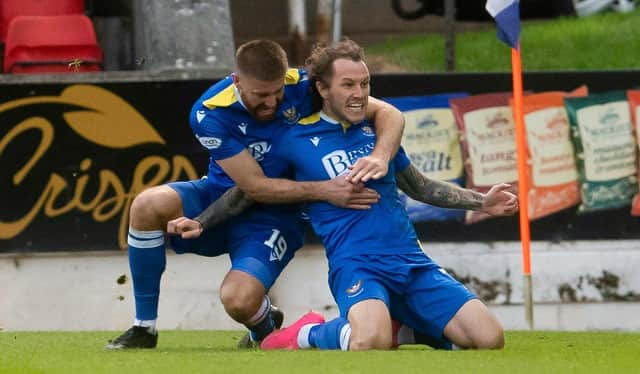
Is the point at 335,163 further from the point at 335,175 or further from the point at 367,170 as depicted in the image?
the point at 367,170

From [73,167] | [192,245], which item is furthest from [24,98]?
[192,245]

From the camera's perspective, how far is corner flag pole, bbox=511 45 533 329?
37.8 feet

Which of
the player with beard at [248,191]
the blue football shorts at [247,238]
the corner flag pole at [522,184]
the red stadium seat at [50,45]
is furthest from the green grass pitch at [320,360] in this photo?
the red stadium seat at [50,45]

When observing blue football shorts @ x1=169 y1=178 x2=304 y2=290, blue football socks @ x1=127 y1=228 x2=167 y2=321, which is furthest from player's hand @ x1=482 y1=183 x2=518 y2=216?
blue football socks @ x1=127 y1=228 x2=167 y2=321

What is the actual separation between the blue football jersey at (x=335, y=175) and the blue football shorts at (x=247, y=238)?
37 cm

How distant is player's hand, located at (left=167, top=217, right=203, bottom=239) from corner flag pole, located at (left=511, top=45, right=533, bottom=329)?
407 centimetres

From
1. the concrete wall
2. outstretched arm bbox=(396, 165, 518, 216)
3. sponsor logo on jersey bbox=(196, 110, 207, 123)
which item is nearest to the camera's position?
sponsor logo on jersey bbox=(196, 110, 207, 123)

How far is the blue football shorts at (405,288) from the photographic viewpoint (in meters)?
7.93

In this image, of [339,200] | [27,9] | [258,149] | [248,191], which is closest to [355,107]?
[339,200]

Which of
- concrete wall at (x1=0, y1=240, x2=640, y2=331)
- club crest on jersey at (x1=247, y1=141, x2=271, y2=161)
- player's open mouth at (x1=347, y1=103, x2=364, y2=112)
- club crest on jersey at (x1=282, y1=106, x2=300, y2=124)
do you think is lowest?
concrete wall at (x1=0, y1=240, x2=640, y2=331)

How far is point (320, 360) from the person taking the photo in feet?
23.3

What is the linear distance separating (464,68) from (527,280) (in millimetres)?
3583

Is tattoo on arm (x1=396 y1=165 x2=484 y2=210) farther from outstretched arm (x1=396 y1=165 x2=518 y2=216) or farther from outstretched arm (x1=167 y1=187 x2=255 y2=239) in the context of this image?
outstretched arm (x1=167 y1=187 x2=255 y2=239)

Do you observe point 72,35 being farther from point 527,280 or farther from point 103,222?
point 527,280
